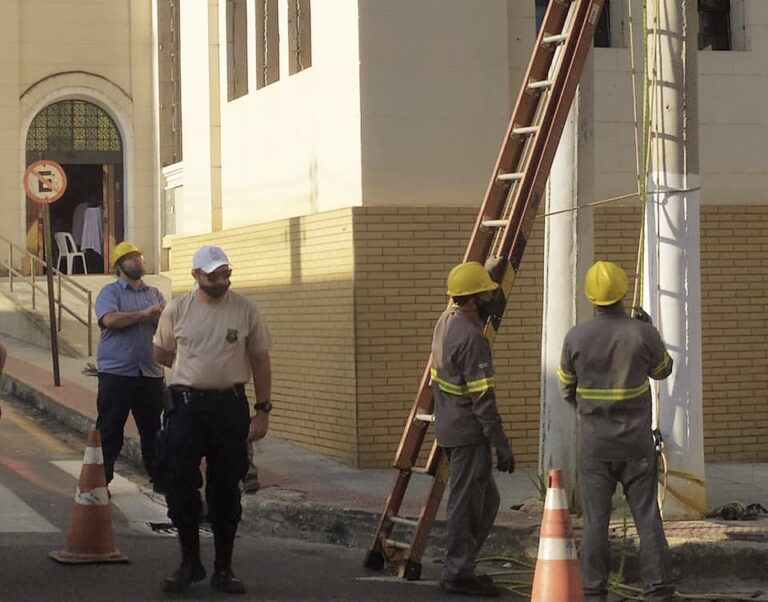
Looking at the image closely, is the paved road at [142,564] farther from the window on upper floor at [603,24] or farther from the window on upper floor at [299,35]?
the window on upper floor at [603,24]

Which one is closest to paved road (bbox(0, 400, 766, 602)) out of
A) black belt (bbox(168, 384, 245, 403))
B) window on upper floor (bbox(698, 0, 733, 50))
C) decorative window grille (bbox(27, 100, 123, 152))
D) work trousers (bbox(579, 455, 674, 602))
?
work trousers (bbox(579, 455, 674, 602))

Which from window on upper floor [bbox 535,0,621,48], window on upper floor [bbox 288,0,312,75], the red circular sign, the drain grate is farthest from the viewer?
the red circular sign

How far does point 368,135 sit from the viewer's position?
43.0ft

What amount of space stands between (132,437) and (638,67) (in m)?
5.78

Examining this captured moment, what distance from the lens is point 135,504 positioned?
1222cm

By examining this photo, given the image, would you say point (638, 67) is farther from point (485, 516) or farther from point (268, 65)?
point (485, 516)

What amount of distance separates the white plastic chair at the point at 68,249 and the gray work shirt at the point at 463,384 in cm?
2237

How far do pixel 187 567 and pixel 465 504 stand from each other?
1578mm

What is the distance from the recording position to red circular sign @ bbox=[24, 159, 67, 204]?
65.2 ft

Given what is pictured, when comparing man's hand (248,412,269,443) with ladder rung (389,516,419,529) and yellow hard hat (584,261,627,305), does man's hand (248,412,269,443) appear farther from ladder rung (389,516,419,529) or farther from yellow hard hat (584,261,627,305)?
yellow hard hat (584,261,627,305)

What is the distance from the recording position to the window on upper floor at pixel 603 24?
14031mm

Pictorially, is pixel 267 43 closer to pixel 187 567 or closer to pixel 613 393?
pixel 187 567

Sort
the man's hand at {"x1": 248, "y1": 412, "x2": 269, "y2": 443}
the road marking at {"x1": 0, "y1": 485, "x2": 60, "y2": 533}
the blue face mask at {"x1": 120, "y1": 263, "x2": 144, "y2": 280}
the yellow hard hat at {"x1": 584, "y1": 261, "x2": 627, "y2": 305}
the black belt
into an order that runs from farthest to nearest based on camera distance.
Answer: the blue face mask at {"x1": 120, "y1": 263, "x2": 144, "y2": 280}
the road marking at {"x1": 0, "y1": 485, "x2": 60, "y2": 533}
the man's hand at {"x1": 248, "y1": 412, "x2": 269, "y2": 443}
the black belt
the yellow hard hat at {"x1": 584, "y1": 261, "x2": 627, "y2": 305}

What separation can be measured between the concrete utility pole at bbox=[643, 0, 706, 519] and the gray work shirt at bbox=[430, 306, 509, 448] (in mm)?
1925
